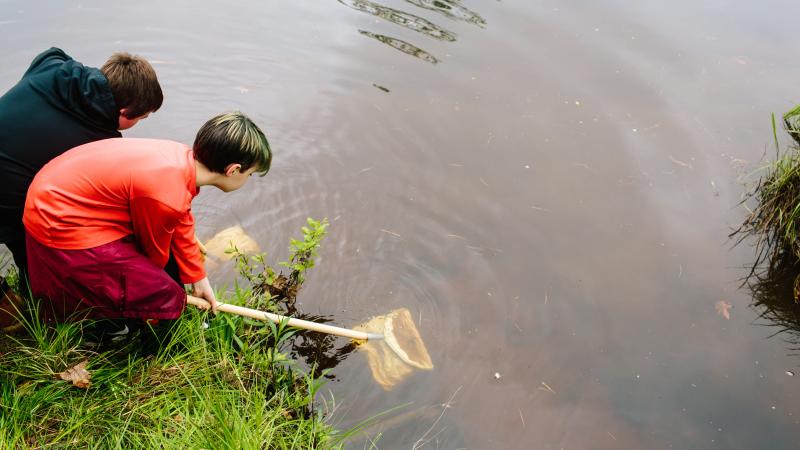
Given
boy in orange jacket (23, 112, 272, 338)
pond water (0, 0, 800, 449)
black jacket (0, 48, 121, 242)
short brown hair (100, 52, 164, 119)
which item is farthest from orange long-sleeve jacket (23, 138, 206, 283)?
pond water (0, 0, 800, 449)

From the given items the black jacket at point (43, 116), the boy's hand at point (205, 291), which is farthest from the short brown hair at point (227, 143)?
the boy's hand at point (205, 291)

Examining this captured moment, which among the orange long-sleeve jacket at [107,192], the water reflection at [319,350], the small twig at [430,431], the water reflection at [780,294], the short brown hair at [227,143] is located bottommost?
the small twig at [430,431]

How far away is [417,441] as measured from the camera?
3346 mm

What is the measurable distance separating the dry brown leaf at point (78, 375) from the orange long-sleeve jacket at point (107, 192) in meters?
0.70

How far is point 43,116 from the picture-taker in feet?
9.11

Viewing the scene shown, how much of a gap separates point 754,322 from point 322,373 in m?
3.04

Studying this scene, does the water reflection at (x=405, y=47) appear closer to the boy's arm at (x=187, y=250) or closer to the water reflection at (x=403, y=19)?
the water reflection at (x=403, y=19)

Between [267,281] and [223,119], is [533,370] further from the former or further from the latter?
[223,119]

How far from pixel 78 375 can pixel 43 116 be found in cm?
→ 124

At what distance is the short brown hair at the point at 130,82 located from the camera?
2.82 metres

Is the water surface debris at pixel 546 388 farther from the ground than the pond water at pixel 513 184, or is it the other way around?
the pond water at pixel 513 184

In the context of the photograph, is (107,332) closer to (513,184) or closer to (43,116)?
(43,116)

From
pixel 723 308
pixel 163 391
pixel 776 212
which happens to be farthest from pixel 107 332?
pixel 776 212

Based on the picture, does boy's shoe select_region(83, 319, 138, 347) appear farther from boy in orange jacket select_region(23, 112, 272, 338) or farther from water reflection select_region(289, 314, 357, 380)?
water reflection select_region(289, 314, 357, 380)
